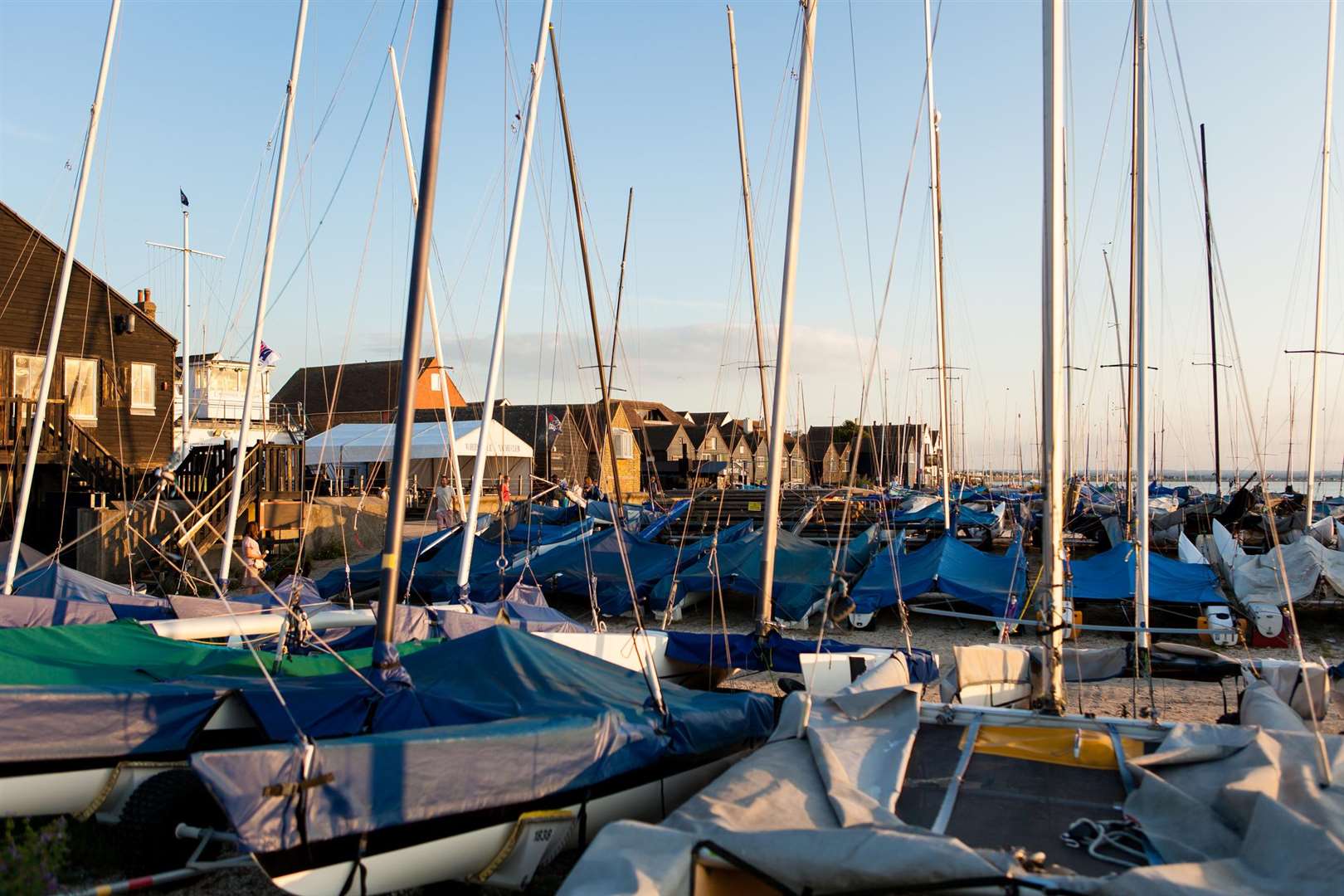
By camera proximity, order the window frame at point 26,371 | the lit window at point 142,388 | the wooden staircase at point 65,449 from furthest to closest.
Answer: the lit window at point 142,388 < the window frame at point 26,371 < the wooden staircase at point 65,449

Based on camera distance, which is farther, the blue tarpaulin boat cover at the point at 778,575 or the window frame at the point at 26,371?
the window frame at the point at 26,371

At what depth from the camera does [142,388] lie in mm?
29938

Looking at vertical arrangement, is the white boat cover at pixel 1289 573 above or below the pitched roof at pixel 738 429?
below

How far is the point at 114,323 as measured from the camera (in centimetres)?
2920

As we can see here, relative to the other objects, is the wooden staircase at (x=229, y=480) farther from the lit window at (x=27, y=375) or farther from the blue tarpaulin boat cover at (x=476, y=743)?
the blue tarpaulin boat cover at (x=476, y=743)

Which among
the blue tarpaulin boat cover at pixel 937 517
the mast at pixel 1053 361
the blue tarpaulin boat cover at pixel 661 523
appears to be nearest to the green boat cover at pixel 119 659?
the mast at pixel 1053 361

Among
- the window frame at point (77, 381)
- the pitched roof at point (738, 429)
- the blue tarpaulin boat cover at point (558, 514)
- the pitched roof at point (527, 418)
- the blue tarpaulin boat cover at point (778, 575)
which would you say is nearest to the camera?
the blue tarpaulin boat cover at point (778, 575)

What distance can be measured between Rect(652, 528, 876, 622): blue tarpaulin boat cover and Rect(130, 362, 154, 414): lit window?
1941 centimetres

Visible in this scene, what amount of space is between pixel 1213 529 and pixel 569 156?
16.4 meters

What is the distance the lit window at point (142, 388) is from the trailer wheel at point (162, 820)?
2606cm

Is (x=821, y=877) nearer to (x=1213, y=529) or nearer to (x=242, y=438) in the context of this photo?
(x=242, y=438)

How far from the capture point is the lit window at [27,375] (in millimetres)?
26266

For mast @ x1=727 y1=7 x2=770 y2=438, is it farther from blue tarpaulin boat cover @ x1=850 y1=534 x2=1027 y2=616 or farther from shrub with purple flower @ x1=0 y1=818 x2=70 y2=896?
shrub with purple flower @ x1=0 y1=818 x2=70 y2=896

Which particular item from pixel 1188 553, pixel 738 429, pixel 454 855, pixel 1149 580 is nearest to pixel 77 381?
pixel 454 855
